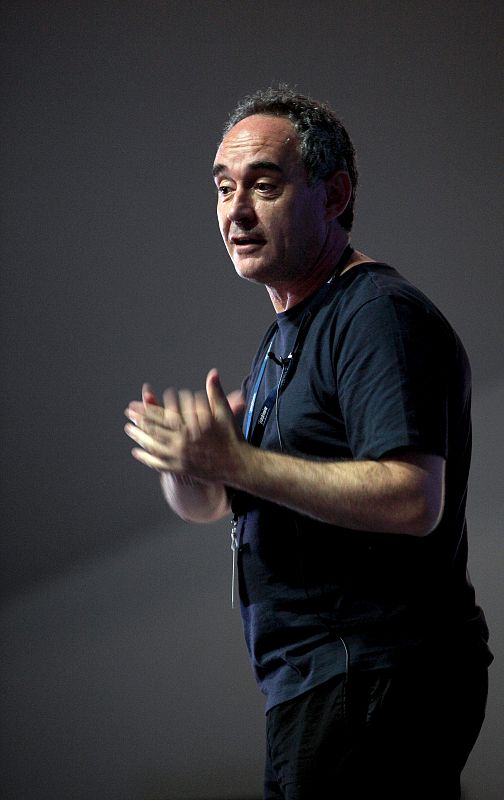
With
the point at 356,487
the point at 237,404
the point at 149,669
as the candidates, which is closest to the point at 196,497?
the point at 237,404

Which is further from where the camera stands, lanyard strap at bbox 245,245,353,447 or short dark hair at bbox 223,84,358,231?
short dark hair at bbox 223,84,358,231

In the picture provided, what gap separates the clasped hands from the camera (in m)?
1.24

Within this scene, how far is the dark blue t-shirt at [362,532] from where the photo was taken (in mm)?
1259

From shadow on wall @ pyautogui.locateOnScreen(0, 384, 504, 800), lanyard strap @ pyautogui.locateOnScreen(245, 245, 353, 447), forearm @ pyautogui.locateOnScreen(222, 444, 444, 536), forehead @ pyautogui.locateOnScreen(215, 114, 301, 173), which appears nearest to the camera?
forearm @ pyautogui.locateOnScreen(222, 444, 444, 536)

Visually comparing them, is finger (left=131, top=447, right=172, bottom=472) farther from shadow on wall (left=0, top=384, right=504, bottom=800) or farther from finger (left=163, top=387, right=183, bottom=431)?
shadow on wall (left=0, top=384, right=504, bottom=800)

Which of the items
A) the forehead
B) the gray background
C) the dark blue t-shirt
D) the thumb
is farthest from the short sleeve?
the gray background

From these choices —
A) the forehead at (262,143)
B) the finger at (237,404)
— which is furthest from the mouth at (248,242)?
the finger at (237,404)

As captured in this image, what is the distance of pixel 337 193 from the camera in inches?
66.0

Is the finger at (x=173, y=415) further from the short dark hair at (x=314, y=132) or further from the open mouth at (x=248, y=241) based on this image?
the short dark hair at (x=314, y=132)

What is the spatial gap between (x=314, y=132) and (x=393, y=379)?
59cm

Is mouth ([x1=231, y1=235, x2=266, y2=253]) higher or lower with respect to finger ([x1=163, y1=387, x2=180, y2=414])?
higher

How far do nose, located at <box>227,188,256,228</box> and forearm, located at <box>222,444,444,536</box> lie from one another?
1.57ft

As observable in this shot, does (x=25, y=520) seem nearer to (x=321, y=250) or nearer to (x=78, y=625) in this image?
(x=78, y=625)

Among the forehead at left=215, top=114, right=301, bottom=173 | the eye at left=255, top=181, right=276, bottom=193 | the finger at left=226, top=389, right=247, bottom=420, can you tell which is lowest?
the finger at left=226, top=389, right=247, bottom=420
